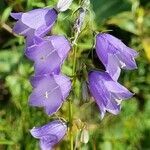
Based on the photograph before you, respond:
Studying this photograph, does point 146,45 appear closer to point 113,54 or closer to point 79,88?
point 79,88

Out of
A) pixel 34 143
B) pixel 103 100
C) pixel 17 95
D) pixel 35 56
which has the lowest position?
pixel 34 143

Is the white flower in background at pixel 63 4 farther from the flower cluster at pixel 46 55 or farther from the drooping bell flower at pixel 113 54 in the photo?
the drooping bell flower at pixel 113 54

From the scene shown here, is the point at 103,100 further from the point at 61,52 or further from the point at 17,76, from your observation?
the point at 17,76

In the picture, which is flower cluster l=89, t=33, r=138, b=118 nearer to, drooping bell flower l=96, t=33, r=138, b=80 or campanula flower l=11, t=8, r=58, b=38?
drooping bell flower l=96, t=33, r=138, b=80

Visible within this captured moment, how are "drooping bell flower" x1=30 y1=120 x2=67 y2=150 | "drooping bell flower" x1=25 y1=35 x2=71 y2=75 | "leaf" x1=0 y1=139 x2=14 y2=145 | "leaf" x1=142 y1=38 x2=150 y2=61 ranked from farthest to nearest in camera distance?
"leaf" x1=142 y1=38 x2=150 y2=61 → "leaf" x1=0 y1=139 x2=14 y2=145 → "drooping bell flower" x1=30 y1=120 x2=67 y2=150 → "drooping bell flower" x1=25 y1=35 x2=71 y2=75

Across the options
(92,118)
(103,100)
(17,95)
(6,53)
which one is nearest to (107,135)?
(92,118)

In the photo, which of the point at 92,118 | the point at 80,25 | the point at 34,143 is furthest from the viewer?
the point at 92,118

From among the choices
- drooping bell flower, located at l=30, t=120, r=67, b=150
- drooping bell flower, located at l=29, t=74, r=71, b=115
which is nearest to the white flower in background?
drooping bell flower, located at l=29, t=74, r=71, b=115
